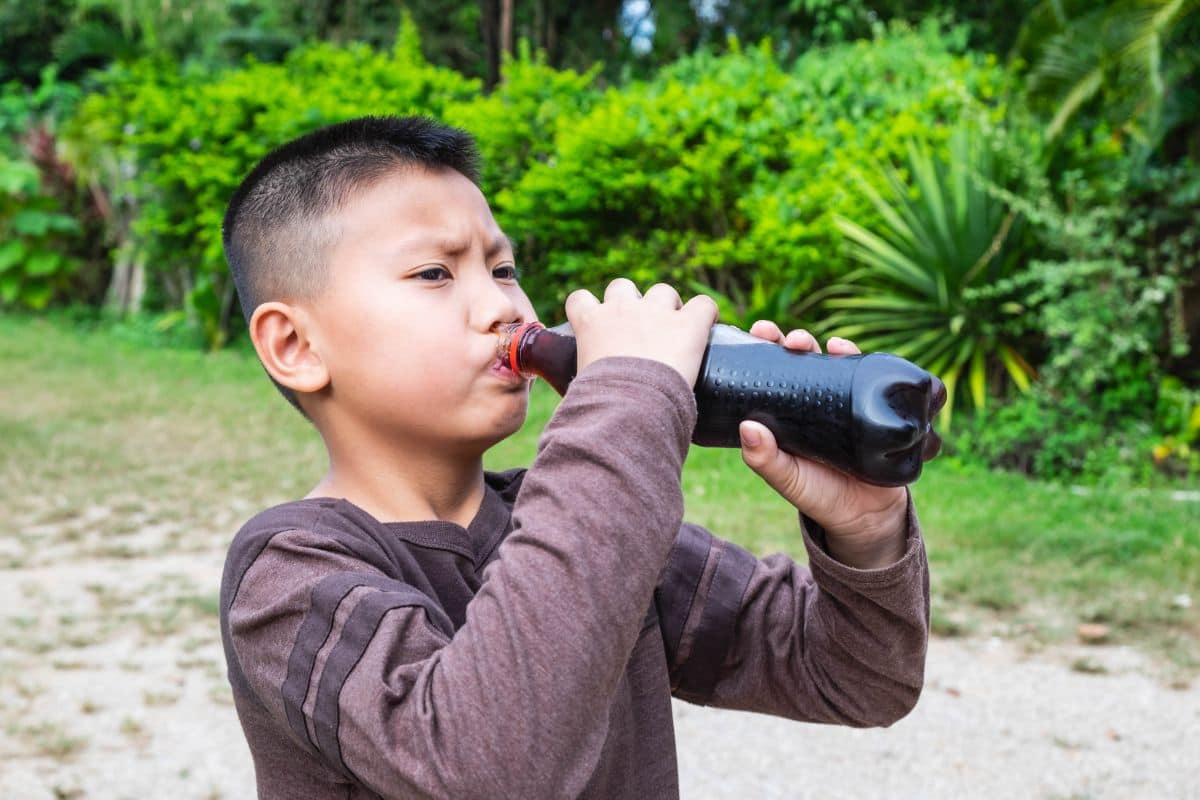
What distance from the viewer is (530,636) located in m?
1.14

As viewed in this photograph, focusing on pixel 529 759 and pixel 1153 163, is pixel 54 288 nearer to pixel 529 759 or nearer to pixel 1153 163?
pixel 1153 163

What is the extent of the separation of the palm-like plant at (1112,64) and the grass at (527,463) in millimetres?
2152

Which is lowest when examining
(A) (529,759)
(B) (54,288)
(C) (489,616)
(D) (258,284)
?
(B) (54,288)

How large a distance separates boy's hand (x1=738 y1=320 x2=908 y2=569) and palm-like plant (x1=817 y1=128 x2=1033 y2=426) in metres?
6.15

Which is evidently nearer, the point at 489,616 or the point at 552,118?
the point at 489,616

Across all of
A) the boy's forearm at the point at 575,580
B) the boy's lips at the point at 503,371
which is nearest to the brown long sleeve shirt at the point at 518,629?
the boy's forearm at the point at 575,580

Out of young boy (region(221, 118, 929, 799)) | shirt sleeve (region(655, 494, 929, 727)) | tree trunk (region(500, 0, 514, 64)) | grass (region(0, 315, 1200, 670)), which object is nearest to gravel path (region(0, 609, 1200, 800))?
grass (region(0, 315, 1200, 670))

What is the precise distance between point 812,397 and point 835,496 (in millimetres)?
136

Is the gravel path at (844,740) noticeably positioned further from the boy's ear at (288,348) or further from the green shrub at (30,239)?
the green shrub at (30,239)

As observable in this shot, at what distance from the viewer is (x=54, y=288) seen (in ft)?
51.7

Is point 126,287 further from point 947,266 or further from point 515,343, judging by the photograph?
point 515,343

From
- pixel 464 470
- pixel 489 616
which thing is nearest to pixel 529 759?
pixel 489 616

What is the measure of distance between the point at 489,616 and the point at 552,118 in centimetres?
884

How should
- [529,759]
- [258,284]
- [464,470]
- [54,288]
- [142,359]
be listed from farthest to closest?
[54,288] → [142,359] → [258,284] → [464,470] → [529,759]
